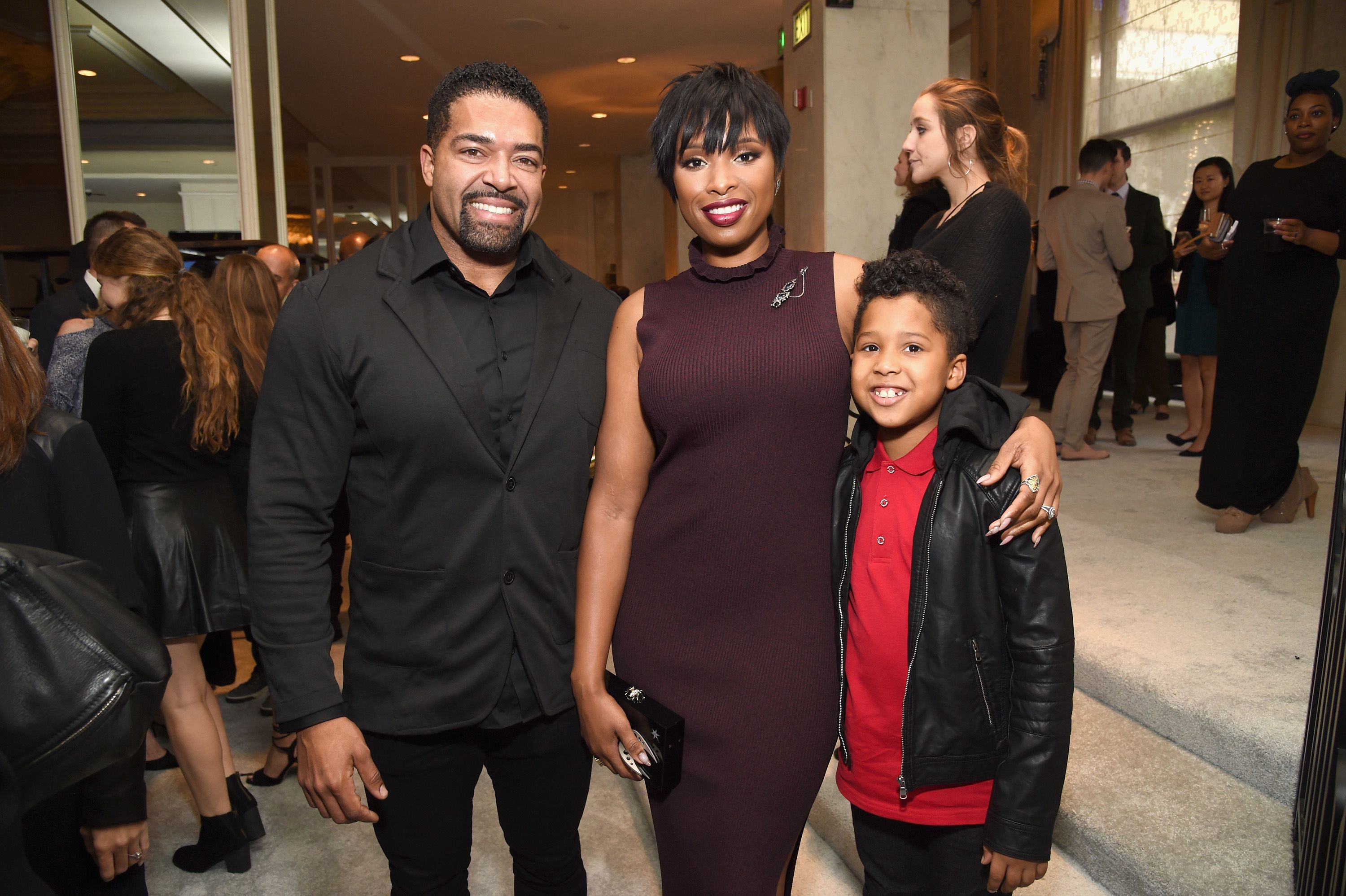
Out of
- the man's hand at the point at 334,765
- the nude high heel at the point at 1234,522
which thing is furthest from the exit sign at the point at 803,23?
the man's hand at the point at 334,765

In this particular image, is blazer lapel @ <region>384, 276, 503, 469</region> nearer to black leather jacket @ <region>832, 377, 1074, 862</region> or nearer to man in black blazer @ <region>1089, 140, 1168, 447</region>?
black leather jacket @ <region>832, 377, 1074, 862</region>

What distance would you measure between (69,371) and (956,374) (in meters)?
2.83

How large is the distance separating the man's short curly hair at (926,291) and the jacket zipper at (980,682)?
43 cm

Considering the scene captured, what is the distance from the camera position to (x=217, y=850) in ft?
7.99

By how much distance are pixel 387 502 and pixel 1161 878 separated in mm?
1676

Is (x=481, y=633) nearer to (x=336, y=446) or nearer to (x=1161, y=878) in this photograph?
(x=336, y=446)

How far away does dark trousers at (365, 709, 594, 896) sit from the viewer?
1.43 metres

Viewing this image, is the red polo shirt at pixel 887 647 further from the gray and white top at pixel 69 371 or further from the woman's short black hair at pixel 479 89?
the gray and white top at pixel 69 371

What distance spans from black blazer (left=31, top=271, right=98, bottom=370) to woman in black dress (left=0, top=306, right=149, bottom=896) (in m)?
2.57

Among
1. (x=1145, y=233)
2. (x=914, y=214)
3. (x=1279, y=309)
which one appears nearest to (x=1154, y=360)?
(x=1145, y=233)

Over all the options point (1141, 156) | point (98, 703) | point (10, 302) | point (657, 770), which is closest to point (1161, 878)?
point (657, 770)

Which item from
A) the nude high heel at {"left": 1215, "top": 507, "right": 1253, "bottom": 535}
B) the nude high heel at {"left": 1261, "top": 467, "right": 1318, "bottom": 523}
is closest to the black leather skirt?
the nude high heel at {"left": 1215, "top": 507, "right": 1253, "bottom": 535}

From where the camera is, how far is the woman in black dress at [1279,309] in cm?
335

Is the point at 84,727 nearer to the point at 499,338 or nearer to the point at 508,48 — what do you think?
the point at 499,338
